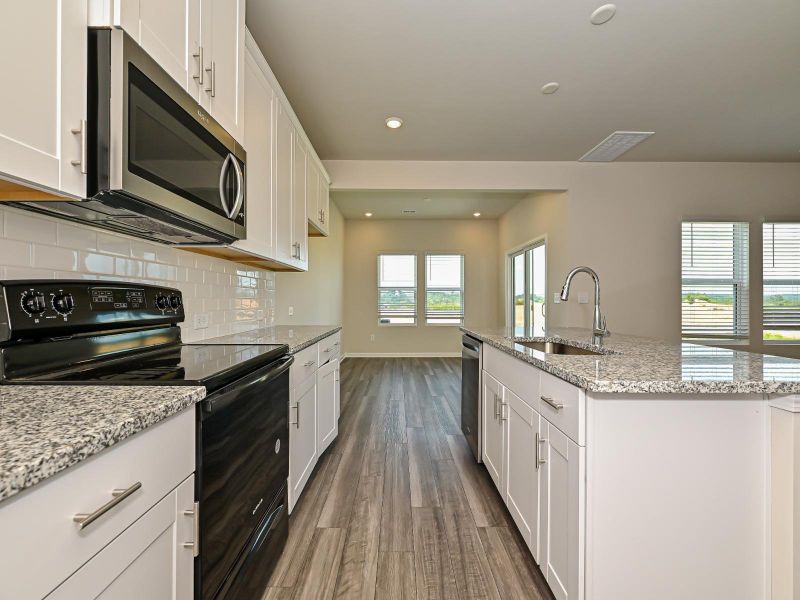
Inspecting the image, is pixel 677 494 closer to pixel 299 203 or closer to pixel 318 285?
pixel 299 203

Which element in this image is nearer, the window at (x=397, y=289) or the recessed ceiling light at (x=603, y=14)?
the recessed ceiling light at (x=603, y=14)

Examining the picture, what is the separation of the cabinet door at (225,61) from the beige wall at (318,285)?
82.2 inches

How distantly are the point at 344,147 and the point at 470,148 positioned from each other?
4.09ft

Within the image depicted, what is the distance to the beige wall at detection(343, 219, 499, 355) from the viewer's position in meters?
7.37

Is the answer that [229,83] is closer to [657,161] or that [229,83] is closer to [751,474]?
[751,474]

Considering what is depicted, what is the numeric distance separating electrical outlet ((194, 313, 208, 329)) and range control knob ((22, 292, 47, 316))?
0.92 metres

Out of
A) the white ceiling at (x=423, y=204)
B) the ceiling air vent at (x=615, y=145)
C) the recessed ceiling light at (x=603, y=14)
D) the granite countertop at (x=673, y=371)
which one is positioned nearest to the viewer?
the granite countertop at (x=673, y=371)

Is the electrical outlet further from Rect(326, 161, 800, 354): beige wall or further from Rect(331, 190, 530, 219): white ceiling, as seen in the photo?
Rect(331, 190, 530, 219): white ceiling

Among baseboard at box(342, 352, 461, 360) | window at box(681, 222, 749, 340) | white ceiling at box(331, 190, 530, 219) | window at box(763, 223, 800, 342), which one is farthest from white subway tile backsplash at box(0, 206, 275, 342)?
window at box(763, 223, 800, 342)

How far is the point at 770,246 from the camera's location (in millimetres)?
4320

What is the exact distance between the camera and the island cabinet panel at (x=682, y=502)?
44.6 inches

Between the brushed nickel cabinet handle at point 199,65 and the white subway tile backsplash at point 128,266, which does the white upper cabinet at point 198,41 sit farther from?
the white subway tile backsplash at point 128,266

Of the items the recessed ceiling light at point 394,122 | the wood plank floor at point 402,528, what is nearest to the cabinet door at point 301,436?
the wood plank floor at point 402,528

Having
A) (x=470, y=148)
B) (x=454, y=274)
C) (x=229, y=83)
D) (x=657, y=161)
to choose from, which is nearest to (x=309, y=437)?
(x=229, y=83)
